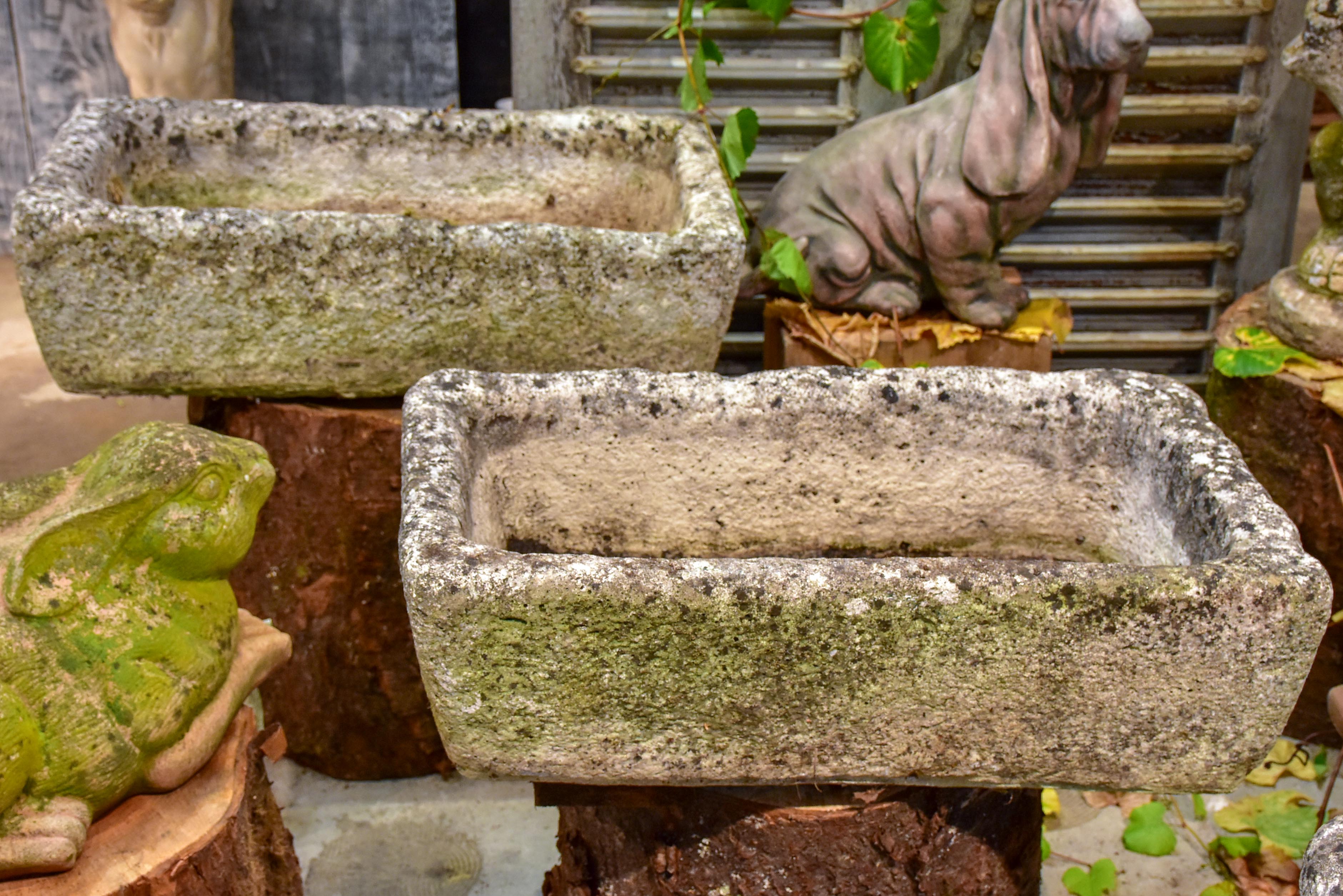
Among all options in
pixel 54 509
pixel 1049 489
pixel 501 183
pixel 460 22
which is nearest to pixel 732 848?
pixel 1049 489

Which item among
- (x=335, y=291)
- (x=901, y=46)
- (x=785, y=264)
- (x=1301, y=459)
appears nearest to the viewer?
(x=335, y=291)

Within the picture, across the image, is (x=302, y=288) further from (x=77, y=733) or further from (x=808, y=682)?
(x=808, y=682)

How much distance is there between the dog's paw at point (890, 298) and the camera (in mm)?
→ 2773

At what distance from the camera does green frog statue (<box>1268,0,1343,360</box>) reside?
7.84 feet

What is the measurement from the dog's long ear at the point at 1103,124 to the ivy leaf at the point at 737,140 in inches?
25.6

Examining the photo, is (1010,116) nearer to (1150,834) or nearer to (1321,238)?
(1321,238)

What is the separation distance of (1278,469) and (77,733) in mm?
2099

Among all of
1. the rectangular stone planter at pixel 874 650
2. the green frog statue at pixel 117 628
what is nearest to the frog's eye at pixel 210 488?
the green frog statue at pixel 117 628

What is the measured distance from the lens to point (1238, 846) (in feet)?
7.79

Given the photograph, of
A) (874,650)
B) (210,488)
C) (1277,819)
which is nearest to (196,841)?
(210,488)

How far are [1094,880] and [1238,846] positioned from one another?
29 centimetres

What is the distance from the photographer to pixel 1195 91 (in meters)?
3.08

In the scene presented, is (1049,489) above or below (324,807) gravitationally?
above

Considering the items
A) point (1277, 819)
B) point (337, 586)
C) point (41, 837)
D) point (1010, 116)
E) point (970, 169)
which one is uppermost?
point (1010, 116)
